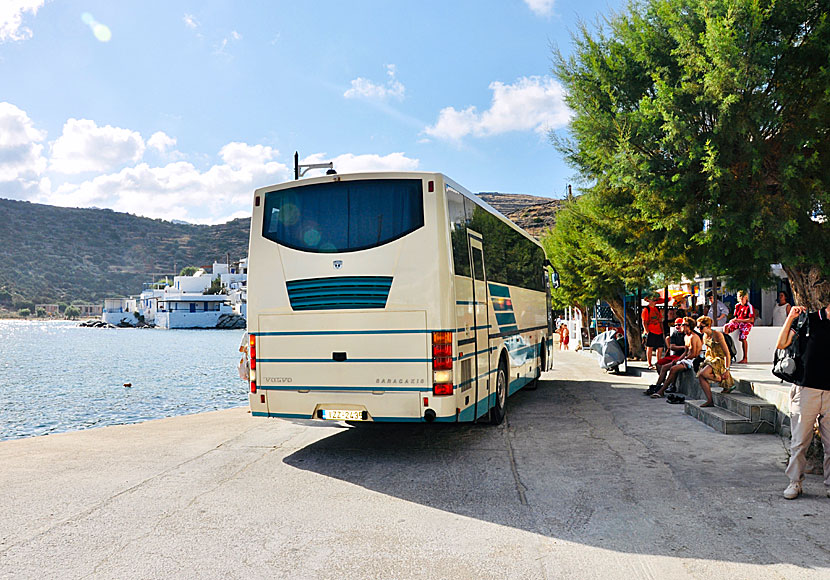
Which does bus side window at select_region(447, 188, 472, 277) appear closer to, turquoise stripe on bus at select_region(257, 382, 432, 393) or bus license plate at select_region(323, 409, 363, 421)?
turquoise stripe on bus at select_region(257, 382, 432, 393)

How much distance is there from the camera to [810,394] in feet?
20.8

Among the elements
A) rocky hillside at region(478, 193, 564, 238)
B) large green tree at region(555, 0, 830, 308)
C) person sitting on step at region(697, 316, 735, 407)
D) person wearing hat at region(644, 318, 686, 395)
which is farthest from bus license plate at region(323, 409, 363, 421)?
rocky hillside at region(478, 193, 564, 238)

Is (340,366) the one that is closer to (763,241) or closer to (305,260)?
(305,260)

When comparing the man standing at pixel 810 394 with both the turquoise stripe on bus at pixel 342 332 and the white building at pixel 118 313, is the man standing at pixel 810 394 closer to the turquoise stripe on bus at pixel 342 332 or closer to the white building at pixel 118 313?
the turquoise stripe on bus at pixel 342 332

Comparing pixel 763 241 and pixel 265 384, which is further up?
pixel 763 241

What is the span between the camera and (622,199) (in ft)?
51.1

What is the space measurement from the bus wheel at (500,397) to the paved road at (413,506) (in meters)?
0.22

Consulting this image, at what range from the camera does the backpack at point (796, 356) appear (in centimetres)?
637

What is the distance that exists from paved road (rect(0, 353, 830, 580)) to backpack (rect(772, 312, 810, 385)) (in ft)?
3.79

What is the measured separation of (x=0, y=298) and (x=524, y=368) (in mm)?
218504

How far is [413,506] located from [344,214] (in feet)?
11.9

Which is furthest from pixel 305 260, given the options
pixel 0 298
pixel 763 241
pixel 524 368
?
pixel 0 298

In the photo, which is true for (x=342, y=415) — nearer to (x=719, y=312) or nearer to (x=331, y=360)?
(x=331, y=360)

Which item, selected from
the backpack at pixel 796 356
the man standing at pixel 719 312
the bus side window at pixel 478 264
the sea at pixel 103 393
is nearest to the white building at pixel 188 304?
the sea at pixel 103 393
